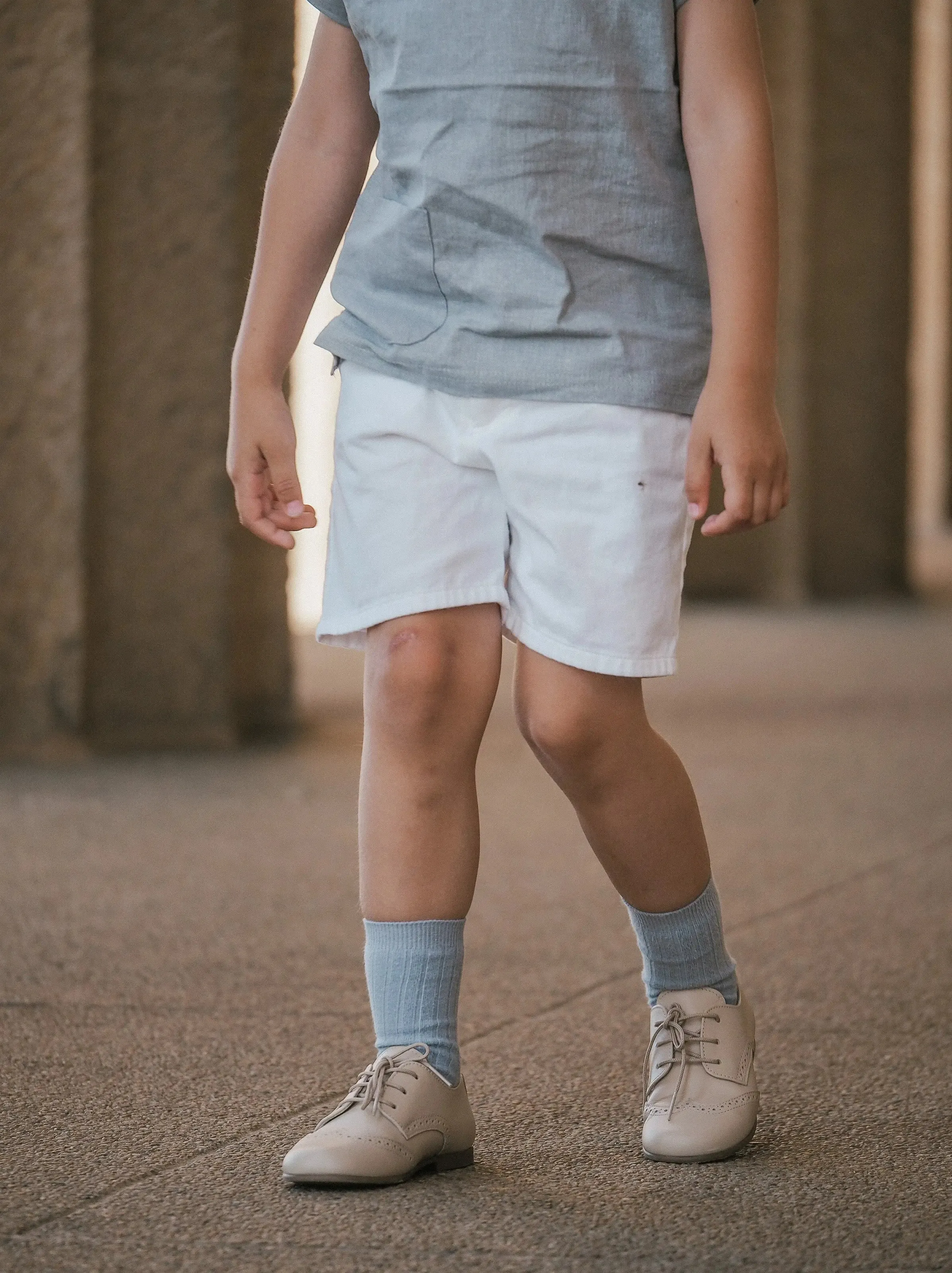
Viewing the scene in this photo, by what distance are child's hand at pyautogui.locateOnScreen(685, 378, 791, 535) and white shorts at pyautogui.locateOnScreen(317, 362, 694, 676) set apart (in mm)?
54

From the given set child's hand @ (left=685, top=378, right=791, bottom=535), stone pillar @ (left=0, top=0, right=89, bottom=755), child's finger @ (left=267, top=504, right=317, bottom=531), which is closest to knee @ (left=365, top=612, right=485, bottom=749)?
child's finger @ (left=267, top=504, right=317, bottom=531)

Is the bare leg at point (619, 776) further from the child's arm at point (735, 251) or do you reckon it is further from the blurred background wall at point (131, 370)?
the blurred background wall at point (131, 370)

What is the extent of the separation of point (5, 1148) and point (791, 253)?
21.6 feet

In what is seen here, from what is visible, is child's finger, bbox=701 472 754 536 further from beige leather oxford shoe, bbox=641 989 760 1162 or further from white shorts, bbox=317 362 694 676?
beige leather oxford shoe, bbox=641 989 760 1162

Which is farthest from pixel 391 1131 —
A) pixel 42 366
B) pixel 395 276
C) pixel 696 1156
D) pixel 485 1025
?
pixel 42 366

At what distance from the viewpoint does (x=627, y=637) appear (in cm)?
166

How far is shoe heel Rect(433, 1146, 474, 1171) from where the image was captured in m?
1.69

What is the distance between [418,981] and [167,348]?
2606mm

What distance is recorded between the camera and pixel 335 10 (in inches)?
71.6

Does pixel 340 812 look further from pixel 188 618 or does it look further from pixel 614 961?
pixel 614 961

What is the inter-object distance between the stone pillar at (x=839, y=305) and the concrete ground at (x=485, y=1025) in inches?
154

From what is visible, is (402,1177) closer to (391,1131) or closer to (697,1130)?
(391,1131)

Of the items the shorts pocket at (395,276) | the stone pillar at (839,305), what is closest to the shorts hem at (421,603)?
the shorts pocket at (395,276)

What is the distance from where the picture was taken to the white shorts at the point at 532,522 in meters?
1.66
